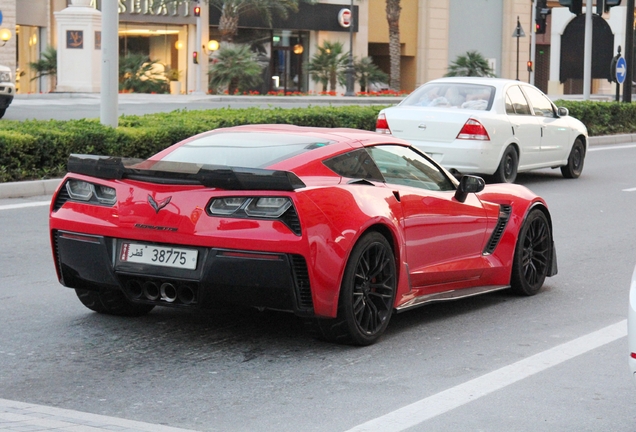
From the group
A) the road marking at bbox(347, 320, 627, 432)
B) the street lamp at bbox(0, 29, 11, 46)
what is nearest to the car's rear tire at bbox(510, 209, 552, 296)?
the road marking at bbox(347, 320, 627, 432)

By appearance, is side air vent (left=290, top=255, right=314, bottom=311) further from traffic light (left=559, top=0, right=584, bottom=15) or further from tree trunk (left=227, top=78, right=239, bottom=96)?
tree trunk (left=227, top=78, right=239, bottom=96)

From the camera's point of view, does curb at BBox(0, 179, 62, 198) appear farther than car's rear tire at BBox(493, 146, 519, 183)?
No

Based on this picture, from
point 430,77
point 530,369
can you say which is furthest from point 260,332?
point 430,77

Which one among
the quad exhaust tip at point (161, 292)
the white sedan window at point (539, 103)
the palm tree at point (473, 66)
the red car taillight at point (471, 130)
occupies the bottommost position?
the quad exhaust tip at point (161, 292)

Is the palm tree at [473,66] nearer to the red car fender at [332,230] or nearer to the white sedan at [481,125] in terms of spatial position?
the white sedan at [481,125]

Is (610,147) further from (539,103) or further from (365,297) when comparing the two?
(365,297)

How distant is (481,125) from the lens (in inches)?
618

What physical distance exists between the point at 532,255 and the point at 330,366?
111 inches

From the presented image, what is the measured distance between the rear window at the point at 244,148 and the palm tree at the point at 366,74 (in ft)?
150

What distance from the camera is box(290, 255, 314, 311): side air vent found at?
20.6ft

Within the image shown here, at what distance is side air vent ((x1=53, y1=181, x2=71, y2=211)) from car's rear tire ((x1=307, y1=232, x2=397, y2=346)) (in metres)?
1.69

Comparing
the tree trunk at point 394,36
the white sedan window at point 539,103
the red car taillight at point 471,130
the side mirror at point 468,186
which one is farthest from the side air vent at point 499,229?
the tree trunk at point 394,36

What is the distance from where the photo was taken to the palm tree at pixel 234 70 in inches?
1753

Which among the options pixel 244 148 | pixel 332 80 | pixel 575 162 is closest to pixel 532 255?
pixel 244 148
